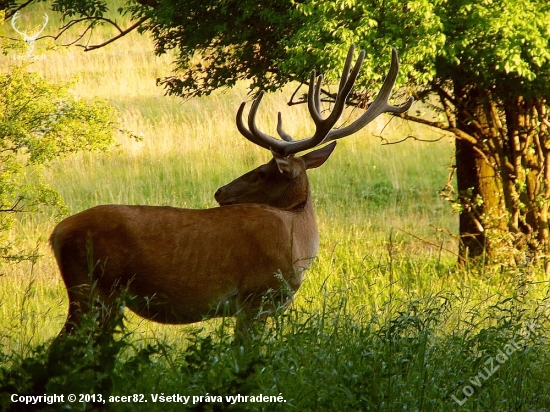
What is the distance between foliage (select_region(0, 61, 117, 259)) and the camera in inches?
281

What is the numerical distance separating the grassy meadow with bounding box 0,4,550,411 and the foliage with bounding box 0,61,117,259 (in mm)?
293

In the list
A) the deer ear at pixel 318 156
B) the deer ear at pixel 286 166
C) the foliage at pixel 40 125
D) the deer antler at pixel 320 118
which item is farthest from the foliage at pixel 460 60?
the foliage at pixel 40 125

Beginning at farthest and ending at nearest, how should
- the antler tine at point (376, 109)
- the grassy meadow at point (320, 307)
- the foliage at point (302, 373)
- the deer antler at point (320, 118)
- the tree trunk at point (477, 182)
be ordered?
the tree trunk at point (477, 182) < the antler tine at point (376, 109) < the deer antler at point (320, 118) < the grassy meadow at point (320, 307) < the foliage at point (302, 373)

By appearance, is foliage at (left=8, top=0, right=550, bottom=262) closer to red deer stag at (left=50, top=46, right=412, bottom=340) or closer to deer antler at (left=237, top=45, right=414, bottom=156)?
deer antler at (left=237, top=45, right=414, bottom=156)

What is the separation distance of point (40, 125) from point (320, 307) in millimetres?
2688

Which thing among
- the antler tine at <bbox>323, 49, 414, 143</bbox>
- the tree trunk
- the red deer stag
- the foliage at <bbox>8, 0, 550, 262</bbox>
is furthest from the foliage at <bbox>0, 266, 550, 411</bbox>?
the tree trunk

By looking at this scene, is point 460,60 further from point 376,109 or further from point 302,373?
point 302,373

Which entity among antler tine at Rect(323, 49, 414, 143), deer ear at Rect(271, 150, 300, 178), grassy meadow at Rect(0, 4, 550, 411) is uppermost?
antler tine at Rect(323, 49, 414, 143)

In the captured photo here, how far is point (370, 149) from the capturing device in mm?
16562

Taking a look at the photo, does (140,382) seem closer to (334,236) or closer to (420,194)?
(334,236)

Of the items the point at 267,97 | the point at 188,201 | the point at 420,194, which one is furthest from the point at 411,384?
the point at 267,97

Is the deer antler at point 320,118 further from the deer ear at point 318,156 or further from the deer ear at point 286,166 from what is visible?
the deer ear at point 286,166

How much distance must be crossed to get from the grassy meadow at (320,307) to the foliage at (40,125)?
0.29 metres

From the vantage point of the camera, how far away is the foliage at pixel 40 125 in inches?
281
